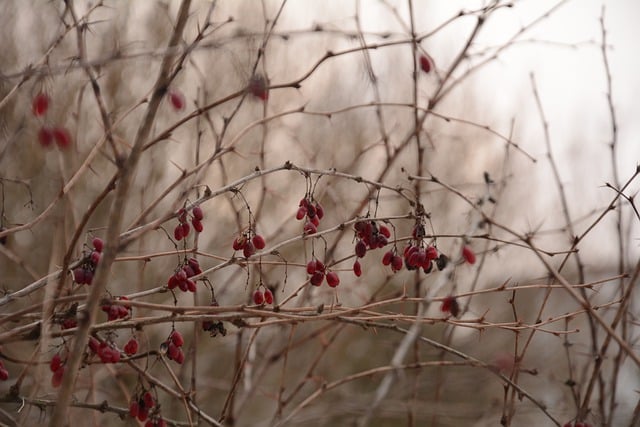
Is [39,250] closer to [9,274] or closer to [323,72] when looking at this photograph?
[9,274]

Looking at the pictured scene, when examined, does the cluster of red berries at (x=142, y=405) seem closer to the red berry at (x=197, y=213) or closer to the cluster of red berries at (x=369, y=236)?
the red berry at (x=197, y=213)

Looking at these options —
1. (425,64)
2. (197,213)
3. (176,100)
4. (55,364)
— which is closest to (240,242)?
(197,213)

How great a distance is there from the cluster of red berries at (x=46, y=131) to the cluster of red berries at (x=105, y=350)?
0.52m

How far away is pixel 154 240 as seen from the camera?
720 cm

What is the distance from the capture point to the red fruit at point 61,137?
6.38 feet

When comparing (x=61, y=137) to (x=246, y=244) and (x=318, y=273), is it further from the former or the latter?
(x=318, y=273)

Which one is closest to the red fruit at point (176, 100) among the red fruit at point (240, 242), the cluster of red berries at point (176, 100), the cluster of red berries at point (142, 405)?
the cluster of red berries at point (176, 100)

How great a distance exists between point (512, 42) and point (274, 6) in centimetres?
313

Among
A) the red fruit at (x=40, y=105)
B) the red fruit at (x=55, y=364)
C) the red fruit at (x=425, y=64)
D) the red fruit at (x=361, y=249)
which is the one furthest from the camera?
the red fruit at (x=425, y=64)

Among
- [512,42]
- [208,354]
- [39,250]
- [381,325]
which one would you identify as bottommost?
[208,354]

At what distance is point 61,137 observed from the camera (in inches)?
77.5

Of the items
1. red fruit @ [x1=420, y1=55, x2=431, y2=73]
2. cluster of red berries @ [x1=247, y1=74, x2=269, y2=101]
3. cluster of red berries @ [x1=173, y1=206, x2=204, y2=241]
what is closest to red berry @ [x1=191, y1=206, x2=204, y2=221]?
cluster of red berries @ [x1=173, y1=206, x2=204, y2=241]

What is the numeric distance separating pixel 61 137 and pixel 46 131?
41 mm

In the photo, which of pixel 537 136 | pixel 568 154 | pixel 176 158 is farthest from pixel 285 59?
pixel 537 136
